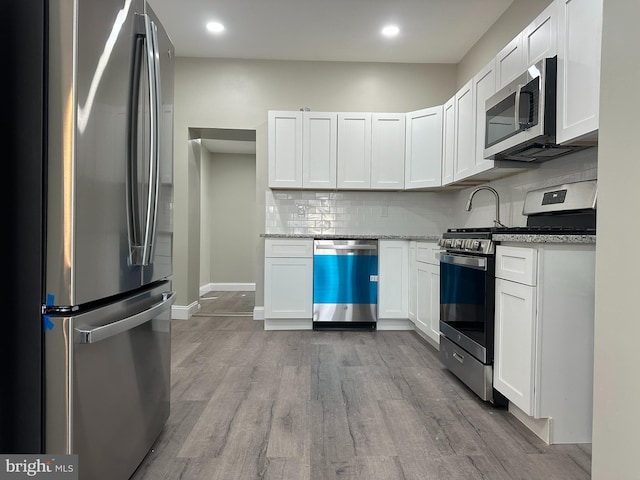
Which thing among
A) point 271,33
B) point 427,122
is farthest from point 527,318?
point 271,33

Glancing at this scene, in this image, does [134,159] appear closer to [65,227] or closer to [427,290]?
[65,227]

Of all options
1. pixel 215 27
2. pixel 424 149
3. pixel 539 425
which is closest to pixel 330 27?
pixel 215 27

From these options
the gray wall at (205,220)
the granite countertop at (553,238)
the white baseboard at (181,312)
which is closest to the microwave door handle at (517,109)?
the granite countertop at (553,238)

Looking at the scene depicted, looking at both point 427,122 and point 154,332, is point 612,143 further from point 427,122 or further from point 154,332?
point 427,122

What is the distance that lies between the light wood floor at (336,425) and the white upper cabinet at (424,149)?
1.70m

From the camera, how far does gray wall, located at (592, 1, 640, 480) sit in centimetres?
88

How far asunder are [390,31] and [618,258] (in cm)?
334

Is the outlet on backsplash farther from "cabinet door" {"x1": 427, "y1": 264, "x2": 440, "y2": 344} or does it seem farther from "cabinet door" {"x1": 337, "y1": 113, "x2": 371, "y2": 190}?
"cabinet door" {"x1": 427, "y1": 264, "x2": 440, "y2": 344}

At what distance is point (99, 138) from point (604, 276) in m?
1.40

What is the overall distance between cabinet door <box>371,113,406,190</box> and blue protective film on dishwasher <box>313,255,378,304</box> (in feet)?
2.75

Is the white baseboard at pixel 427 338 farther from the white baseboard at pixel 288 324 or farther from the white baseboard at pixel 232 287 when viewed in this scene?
the white baseboard at pixel 232 287

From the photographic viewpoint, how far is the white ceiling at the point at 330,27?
10.5ft

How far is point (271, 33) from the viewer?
3.66 m

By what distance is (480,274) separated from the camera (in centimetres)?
214
